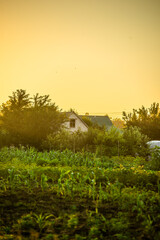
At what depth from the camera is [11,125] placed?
66.4 feet

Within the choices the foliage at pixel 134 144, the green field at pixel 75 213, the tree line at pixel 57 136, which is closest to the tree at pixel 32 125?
the tree line at pixel 57 136

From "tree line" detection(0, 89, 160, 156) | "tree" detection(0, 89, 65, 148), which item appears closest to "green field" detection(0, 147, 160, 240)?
"tree line" detection(0, 89, 160, 156)

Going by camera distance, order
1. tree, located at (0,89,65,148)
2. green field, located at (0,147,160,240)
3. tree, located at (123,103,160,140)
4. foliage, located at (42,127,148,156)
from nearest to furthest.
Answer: green field, located at (0,147,160,240)
foliage, located at (42,127,148,156)
tree, located at (0,89,65,148)
tree, located at (123,103,160,140)

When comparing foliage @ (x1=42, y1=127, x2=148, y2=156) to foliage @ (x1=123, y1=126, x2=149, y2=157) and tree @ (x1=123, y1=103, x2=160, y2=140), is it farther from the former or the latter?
tree @ (x1=123, y1=103, x2=160, y2=140)

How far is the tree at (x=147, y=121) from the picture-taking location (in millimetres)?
29078

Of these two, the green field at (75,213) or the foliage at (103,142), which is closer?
the green field at (75,213)

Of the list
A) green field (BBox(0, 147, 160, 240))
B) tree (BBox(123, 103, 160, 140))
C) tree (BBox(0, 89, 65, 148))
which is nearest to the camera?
Answer: green field (BBox(0, 147, 160, 240))

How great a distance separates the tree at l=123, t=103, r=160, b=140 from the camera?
29078 mm

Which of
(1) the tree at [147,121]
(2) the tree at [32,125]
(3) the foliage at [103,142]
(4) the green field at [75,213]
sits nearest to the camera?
(4) the green field at [75,213]

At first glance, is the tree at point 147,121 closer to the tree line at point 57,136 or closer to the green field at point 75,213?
the tree line at point 57,136

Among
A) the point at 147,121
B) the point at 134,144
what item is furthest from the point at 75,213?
the point at 147,121

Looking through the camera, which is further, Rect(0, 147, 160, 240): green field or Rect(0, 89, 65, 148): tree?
Rect(0, 89, 65, 148): tree

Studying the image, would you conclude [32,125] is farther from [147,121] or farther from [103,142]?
[147,121]

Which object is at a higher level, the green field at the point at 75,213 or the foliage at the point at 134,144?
the foliage at the point at 134,144
